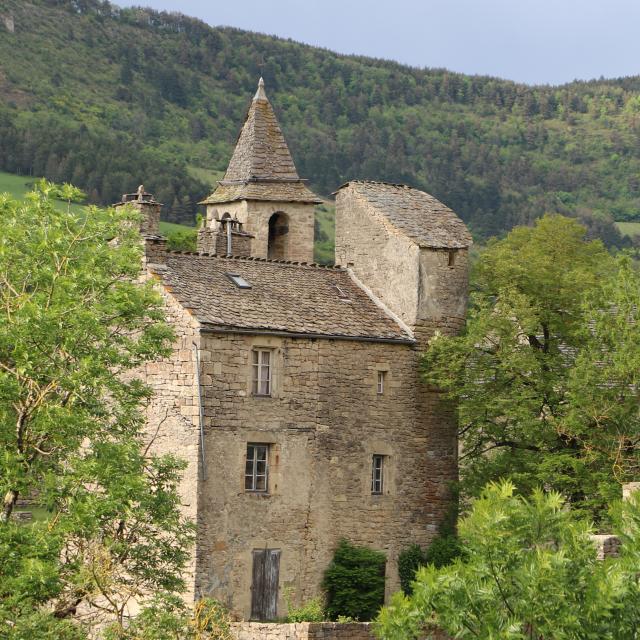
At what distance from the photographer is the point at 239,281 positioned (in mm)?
44000

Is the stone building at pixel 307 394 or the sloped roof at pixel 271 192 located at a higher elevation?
the sloped roof at pixel 271 192

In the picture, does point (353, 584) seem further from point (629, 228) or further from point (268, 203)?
point (629, 228)

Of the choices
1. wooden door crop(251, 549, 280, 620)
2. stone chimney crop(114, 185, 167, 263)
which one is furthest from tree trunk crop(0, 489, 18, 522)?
stone chimney crop(114, 185, 167, 263)

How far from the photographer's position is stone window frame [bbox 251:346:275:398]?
137 ft

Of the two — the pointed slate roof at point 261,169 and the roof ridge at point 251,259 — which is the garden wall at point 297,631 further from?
the pointed slate roof at point 261,169

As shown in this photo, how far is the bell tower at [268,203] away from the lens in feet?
167

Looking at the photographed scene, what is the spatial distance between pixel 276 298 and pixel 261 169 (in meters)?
8.88

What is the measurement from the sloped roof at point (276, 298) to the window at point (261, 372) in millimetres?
674

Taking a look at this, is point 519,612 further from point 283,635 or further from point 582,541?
point 283,635

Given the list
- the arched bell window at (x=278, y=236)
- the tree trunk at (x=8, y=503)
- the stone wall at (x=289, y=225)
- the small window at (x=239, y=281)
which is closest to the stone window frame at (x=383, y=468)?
the small window at (x=239, y=281)

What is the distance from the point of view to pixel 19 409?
30.6 m

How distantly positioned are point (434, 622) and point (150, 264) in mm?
18955

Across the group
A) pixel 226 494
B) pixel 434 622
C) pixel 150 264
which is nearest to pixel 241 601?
pixel 226 494

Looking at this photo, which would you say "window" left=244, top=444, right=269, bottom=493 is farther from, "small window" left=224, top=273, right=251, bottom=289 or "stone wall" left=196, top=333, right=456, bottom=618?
"small window" left=224, top=273, right=251, bottom=289
